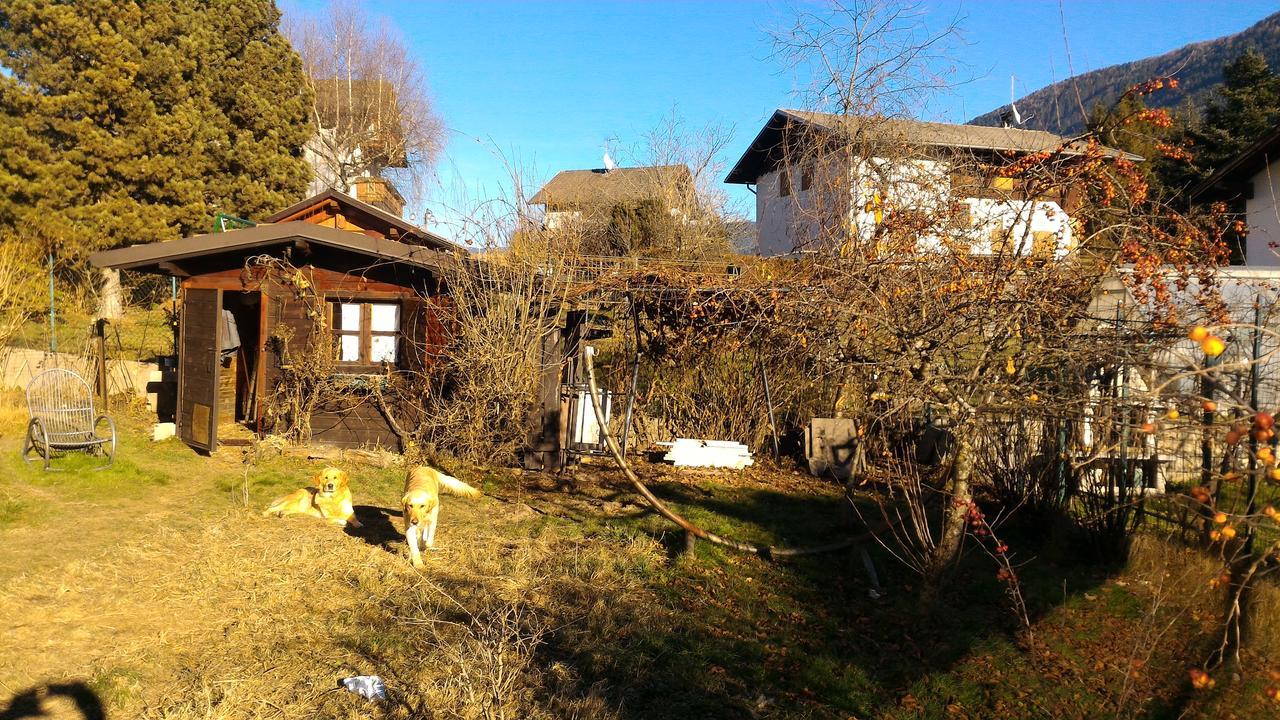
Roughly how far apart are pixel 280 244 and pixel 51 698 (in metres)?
7.63

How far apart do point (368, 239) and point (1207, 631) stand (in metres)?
9.66

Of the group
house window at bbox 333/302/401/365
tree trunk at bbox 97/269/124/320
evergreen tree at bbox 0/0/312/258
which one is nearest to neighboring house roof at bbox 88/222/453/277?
house window at bbox 333/302/401/365

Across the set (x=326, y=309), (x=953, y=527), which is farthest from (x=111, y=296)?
(x=953, y=527)

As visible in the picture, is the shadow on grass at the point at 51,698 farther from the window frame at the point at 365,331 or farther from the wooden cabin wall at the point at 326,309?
the window frame at the point at 365,331

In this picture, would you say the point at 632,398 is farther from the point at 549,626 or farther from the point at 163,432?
the point at 163,432

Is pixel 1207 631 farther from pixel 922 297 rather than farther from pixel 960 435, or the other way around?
pixel 922 297

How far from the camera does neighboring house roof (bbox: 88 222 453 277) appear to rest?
34.2 feet

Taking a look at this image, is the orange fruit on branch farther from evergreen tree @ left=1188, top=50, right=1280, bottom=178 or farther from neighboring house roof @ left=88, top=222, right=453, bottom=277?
evergreen tree @ left=1188, top=50, right=1280, bottom=178

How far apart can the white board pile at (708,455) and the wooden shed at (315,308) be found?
3504mm

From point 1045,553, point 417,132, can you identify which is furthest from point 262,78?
point 1045,553

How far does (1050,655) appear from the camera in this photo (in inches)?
203

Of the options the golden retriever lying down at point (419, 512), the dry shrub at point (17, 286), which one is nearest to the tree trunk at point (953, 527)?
the golden retriever lying down at point (419, 512)

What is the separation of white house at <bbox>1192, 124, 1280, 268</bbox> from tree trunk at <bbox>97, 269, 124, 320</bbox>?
25.4 metres

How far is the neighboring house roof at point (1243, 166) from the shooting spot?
14.3 meters
